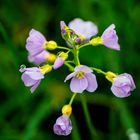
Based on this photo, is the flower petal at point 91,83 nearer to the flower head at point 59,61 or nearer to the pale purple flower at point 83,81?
the pale purple flower at point 83,81

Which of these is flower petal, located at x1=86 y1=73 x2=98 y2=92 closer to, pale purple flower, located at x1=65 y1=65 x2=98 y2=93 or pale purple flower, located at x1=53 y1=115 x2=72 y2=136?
pale purple flower, located at x1=65 y1=65 x2=98 y2=93

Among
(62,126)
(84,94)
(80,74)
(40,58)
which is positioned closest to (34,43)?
(40,58)

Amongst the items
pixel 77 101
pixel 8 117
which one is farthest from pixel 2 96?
pixel 77 101

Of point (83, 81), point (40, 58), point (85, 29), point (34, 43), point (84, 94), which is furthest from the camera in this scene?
point (84, 94)

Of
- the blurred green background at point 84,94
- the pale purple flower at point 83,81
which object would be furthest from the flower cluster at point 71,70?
the blurred green background at point 84,94

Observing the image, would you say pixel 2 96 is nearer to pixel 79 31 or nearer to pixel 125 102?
pixel 125 102

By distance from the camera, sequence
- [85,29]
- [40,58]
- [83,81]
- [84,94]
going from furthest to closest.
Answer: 1. [84,94]
2. [85,29]
3. [40,58]
4. [83,81]

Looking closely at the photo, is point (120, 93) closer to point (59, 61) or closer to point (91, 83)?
point (91, 83)

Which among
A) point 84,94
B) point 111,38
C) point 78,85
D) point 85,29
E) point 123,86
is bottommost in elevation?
point 84,94
